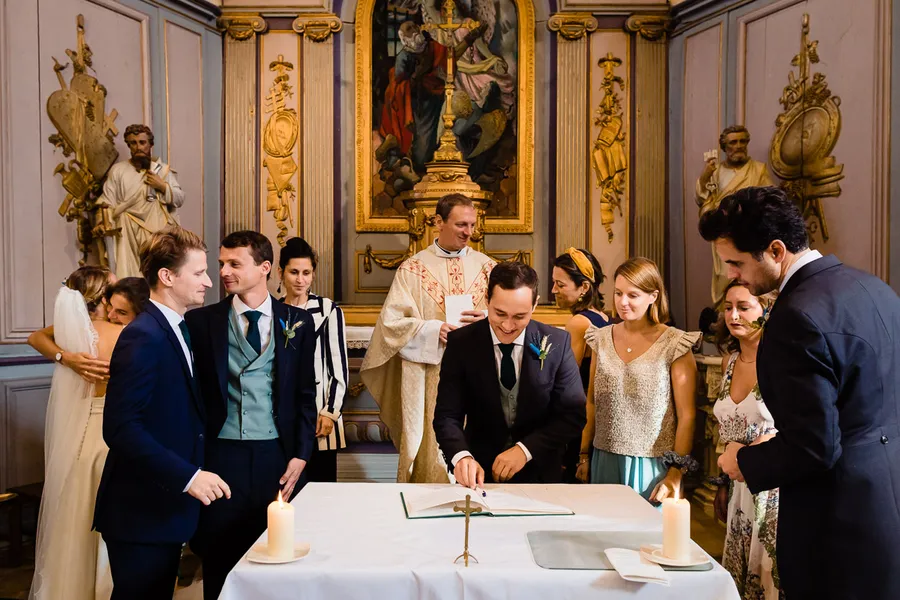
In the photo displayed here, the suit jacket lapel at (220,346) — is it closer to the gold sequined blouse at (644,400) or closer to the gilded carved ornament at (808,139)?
the gold sequined blouse at (644,400)

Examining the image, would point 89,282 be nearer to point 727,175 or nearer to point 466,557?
point 466,557

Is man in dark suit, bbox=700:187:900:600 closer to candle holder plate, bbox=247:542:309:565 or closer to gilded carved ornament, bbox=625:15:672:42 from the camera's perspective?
candle holder plate, bbox=247:542:309:565

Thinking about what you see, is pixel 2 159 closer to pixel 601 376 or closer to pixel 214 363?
pixel 214 363

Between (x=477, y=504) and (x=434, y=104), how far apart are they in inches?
236

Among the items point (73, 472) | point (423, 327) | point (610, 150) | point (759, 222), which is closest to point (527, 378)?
point (759, 222)

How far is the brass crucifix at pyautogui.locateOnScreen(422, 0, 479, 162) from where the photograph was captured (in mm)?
6863

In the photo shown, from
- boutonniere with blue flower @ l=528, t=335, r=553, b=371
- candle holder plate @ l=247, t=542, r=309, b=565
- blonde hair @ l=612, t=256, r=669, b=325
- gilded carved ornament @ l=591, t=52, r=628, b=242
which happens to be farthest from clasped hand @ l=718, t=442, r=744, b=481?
gilded carved ornament @ l=591, t=52, r=628, b=242

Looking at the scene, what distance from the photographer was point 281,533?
1.91 metres

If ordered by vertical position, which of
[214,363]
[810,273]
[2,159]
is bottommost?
[214,363]

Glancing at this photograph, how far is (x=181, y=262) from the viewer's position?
262 cm

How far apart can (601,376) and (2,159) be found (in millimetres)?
4510

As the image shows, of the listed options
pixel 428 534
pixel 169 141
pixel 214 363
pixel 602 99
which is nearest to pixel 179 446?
pixel 214 363

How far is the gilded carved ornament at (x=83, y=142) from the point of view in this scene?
600cm

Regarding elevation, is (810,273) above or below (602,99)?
below
